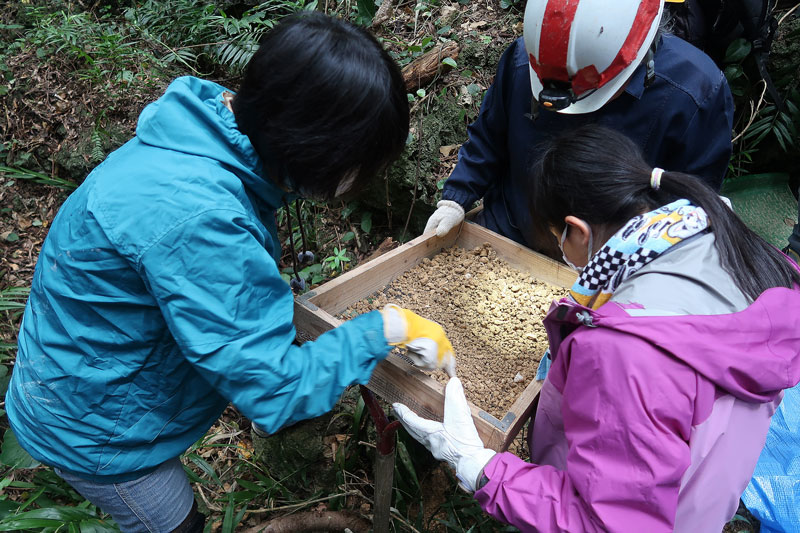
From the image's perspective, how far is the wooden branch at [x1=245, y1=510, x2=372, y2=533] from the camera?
2129mm

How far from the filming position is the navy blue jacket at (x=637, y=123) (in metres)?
1.77

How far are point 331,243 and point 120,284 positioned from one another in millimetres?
2485

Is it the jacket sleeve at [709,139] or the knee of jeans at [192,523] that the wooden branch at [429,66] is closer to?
the jacket sleeve at [709,139]

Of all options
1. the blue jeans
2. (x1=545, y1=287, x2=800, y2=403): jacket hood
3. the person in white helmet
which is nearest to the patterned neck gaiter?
(x1=545, y1=287, x2=800, y2=403): jacket hood

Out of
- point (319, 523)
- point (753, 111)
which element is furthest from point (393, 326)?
point (753, 111)

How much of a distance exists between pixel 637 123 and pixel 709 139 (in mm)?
266

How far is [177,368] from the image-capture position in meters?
1.23

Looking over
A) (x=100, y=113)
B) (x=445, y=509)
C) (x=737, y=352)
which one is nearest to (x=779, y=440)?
(x=445, y=509)

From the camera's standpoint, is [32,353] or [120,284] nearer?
[120,284]

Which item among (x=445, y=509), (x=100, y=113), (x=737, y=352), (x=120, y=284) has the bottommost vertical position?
(x=445, y=509)

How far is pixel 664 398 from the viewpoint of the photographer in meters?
0.92

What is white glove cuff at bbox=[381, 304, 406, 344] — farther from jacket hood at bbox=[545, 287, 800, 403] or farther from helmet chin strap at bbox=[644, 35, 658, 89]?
helmet chin strap at bbox=[644, 35, 658, 89]

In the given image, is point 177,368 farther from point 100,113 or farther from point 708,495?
point 100,113

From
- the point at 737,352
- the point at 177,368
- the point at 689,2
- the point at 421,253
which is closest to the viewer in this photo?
the point at 737,352
